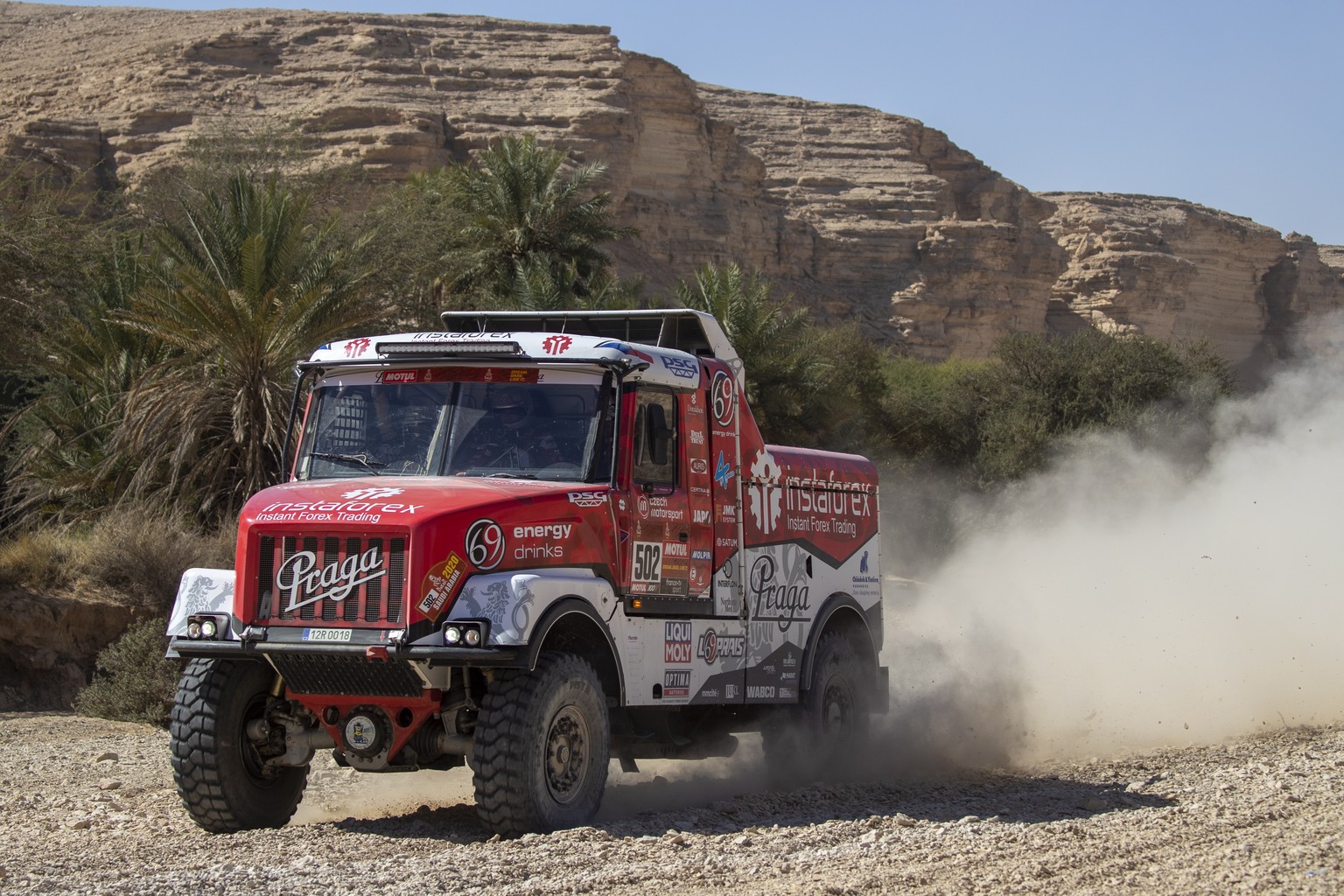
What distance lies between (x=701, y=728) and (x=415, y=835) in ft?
8.46

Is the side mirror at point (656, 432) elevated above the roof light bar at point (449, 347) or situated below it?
below

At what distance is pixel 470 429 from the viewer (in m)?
8.70

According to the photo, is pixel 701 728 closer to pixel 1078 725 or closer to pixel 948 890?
pixel 948 890

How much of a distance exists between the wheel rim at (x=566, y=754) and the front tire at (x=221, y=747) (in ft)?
5.86

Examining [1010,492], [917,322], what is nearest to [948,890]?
[1010,492]

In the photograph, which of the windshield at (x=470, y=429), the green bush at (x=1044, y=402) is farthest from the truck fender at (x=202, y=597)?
the green bush at (x=1044, y=402)

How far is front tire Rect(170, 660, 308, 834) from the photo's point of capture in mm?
8172

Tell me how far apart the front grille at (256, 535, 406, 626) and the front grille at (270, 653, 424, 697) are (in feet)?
0.66

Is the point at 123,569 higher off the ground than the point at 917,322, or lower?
lower

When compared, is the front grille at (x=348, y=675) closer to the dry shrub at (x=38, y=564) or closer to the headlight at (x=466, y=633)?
the headlight at (x=466, y=633)

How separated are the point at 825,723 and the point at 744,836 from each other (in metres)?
3.56

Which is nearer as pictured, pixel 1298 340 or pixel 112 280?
pixel 112 280

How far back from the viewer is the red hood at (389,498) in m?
7.64

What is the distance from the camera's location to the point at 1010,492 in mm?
35500
